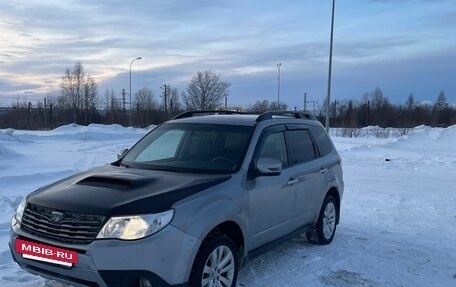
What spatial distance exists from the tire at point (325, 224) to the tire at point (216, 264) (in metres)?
2.29

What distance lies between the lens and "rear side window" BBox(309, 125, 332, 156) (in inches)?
274

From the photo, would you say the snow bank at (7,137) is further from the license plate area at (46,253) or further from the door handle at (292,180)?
the license plate area at (46,253)

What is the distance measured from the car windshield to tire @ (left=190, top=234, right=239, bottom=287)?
809 mm

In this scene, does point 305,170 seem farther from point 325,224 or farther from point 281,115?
point 325,224

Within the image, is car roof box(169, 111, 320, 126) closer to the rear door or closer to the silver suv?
the silver suv

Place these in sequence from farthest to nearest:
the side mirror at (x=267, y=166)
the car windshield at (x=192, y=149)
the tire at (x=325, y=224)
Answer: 1. the tire at (x=325, y=224)
2. the car windshield at (x=192, y=149)
3. the side mirror at (x=267, y=166)

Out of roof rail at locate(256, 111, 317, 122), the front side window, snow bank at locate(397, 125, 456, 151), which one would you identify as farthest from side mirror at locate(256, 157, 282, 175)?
snow bank at locate(397, 125, 456, 151)

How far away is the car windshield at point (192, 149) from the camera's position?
204 inches

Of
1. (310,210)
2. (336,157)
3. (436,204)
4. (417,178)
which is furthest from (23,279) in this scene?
(417,178)

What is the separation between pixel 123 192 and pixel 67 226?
20.9 inches

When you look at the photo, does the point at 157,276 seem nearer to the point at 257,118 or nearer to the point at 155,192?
the point at 155,192

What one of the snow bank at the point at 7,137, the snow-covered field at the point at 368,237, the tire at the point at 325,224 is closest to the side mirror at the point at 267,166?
the snow-covered field at the point at 368,237

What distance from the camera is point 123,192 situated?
13.9ft

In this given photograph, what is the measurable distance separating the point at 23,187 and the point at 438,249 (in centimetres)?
822
